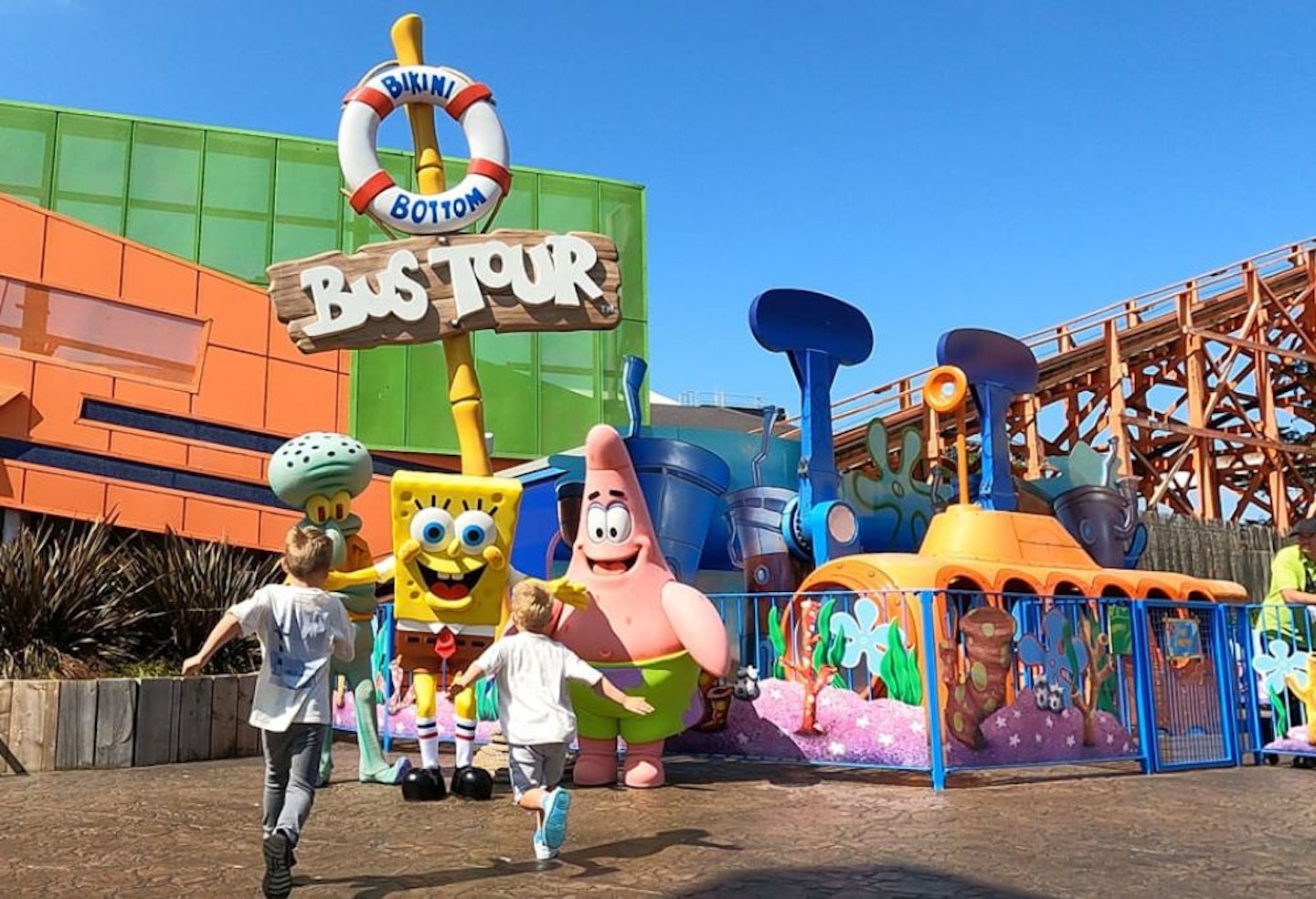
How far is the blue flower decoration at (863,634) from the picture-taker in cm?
729

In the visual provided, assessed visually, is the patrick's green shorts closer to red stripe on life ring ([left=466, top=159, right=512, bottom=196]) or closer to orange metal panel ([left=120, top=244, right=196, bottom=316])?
red stripe on life ring ([left=466, top=159, right=512, bottom=196])

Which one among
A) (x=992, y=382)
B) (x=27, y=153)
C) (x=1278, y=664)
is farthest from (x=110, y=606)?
(x=27, y=153)

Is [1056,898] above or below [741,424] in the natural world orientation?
below

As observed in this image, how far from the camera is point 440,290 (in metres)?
7.54

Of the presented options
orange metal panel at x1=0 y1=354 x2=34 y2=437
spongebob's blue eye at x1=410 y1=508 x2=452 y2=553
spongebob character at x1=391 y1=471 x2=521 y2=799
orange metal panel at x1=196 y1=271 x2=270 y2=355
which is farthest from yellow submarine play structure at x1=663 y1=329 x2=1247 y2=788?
orange metal panel at x1=0 y1=354 x2=34 y2=437

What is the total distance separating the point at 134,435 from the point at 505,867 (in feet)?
32.4

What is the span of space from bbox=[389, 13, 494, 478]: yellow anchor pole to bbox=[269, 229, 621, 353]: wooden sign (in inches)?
8.1

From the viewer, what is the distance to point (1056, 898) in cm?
400

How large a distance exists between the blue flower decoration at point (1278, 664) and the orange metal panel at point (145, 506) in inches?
412

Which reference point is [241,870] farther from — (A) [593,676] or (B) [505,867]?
(A) [593,676]

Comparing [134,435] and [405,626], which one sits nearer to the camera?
[405,626]

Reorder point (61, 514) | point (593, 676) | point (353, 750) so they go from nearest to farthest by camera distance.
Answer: point (593, 676) → point (353, 750) → point (61, 514)

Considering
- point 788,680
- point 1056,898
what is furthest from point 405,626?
point 1056,898

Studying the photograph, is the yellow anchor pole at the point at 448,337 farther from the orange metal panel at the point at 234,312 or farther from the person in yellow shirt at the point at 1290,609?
the orange metal panel at the point at 234,312
